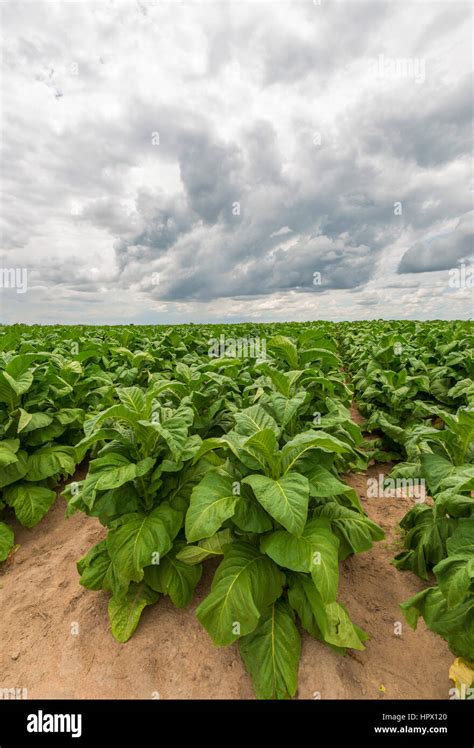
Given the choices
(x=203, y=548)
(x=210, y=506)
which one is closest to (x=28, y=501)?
(x=203, y=548)

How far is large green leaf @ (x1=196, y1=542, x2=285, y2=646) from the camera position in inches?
83.6

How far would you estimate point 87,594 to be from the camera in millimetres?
3086

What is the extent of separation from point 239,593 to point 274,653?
490 millimetres

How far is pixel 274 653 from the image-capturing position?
2.28 metres

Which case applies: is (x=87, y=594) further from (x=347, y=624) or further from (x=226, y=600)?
(x=347, y=624)

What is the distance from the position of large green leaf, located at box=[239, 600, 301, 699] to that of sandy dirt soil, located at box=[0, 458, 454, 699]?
0.15m

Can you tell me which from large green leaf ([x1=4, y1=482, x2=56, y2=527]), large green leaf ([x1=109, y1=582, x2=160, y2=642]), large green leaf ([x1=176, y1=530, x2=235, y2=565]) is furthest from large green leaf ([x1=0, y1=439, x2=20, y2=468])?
large green leaf ([x1=176, y1=530, x2=235, y2=565])

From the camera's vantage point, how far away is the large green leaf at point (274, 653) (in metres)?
2.18

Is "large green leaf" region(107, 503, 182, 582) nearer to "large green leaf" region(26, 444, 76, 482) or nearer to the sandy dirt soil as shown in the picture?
the sandy dirt soil

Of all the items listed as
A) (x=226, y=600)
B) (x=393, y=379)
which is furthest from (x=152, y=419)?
(x=393, y=379)

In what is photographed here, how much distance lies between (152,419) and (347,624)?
6.60 ft

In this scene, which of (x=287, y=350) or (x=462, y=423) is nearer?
A: (x=462, y=423)

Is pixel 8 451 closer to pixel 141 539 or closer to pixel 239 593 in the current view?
pixel 141 539

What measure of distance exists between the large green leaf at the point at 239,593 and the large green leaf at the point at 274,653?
137mm
